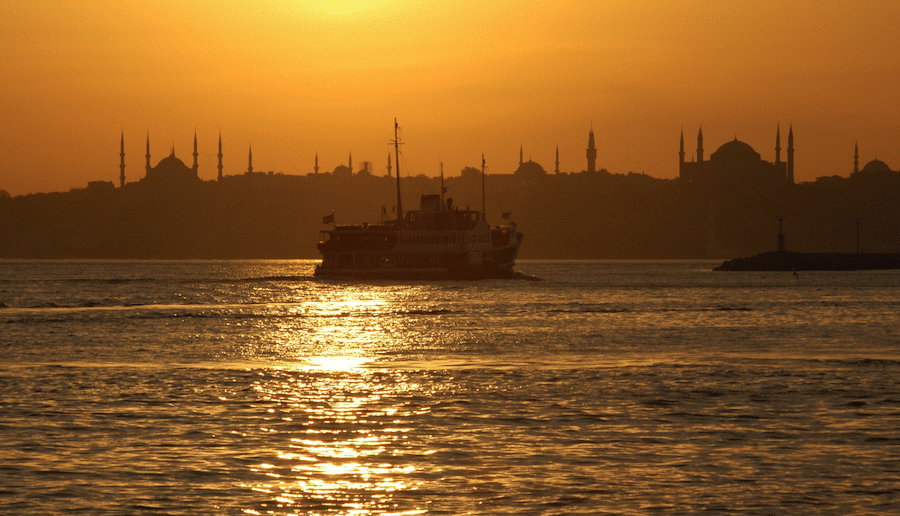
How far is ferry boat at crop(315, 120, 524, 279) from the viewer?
107m

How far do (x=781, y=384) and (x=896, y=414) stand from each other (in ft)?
16.7

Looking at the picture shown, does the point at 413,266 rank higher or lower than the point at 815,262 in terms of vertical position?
higher

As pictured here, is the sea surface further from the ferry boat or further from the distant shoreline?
the distant shoreline

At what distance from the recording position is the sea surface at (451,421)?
14.3 m

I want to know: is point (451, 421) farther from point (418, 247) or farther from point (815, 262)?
point (815, 262)

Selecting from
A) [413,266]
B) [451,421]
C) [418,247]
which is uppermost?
[418,247]

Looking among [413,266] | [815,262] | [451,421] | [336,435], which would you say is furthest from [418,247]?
[336,435]

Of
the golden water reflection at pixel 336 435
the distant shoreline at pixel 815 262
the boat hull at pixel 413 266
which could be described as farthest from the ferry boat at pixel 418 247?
the golden water reflection at pixel 336 435

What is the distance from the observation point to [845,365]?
99.6 feet

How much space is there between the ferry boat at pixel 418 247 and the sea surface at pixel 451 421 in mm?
60618

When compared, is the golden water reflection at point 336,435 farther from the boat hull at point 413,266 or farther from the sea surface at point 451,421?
the boat hull at point 413,266

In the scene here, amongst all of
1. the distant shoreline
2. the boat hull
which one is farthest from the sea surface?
the distant shoreline

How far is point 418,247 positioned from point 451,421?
86949 millimetres

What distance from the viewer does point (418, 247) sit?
107 m
